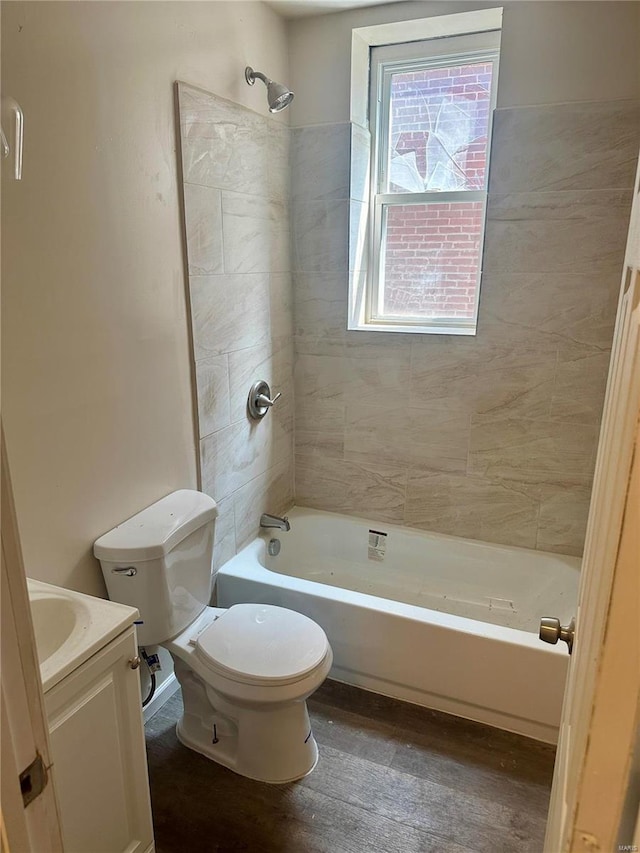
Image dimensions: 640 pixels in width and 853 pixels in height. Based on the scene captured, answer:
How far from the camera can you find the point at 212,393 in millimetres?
2150

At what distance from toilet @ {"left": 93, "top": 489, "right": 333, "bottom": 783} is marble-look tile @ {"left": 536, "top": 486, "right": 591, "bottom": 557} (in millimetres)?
1192

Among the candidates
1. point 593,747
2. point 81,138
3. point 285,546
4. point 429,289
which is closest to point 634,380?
point 593,747

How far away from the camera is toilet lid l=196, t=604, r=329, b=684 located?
1.69 m

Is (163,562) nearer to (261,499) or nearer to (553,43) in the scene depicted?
(261,499)

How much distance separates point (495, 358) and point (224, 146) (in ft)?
4.38

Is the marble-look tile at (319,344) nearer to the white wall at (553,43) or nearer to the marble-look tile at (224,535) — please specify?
the marble-look tile at (224,535)

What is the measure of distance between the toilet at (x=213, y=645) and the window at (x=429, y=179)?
1370mm

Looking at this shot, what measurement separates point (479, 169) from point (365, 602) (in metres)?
1.86

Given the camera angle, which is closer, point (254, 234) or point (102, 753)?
point (102, 753)

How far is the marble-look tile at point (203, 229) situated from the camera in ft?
6.26

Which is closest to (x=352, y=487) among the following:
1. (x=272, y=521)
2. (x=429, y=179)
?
(x=272, y=521)

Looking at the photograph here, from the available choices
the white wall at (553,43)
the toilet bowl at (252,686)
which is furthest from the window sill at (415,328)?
the toilet bowl at (252,686)

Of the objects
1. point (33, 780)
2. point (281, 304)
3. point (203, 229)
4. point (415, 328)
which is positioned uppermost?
point (203, 229)

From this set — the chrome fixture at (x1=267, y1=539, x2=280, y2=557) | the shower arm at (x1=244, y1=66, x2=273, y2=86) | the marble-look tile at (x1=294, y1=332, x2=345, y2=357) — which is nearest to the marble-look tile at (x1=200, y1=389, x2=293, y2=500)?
the marble-look tile at (x1=294, y1=332, x2=345, y2=357)
